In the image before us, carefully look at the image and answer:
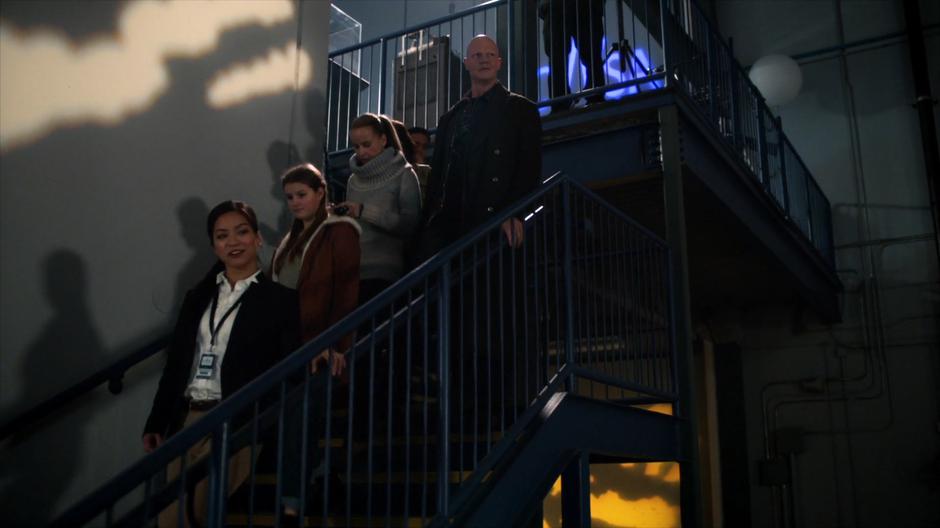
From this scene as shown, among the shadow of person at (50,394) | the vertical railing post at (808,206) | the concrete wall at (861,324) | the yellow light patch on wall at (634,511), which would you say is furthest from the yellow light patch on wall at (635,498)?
the shadow of person at (50,394)

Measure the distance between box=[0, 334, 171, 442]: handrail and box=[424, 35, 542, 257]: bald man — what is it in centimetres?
120

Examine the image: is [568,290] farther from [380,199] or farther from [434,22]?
[434,22]

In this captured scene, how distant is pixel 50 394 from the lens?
10.1 ft

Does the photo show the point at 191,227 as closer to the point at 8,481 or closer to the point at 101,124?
the point at 101,124

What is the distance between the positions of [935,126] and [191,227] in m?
7.61

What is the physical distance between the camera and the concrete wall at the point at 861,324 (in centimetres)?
831

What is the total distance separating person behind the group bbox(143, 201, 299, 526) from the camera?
8.88ft

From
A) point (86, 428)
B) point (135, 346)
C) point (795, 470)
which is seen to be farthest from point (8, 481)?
point (795, 470)

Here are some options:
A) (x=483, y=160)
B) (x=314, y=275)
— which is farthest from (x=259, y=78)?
(x=314, y=275)

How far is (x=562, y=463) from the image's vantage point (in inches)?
127

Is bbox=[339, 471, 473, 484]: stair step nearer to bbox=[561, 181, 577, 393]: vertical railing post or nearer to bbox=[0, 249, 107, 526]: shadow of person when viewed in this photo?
bbox=[561, 181, 577, 393]: vertical railing post

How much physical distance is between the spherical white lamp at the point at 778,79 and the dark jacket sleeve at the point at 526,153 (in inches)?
223

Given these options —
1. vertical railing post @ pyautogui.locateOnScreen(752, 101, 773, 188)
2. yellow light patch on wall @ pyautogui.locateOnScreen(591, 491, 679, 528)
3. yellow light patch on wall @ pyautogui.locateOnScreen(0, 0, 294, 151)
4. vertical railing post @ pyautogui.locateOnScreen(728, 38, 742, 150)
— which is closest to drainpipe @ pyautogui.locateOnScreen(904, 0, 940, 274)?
vertical railing post @ pyautogui.locateOnScreen(752, 101, 773, 188)

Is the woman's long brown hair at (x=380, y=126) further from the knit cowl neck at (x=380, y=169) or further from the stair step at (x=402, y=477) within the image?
the stair step at (x=402, y=477)
